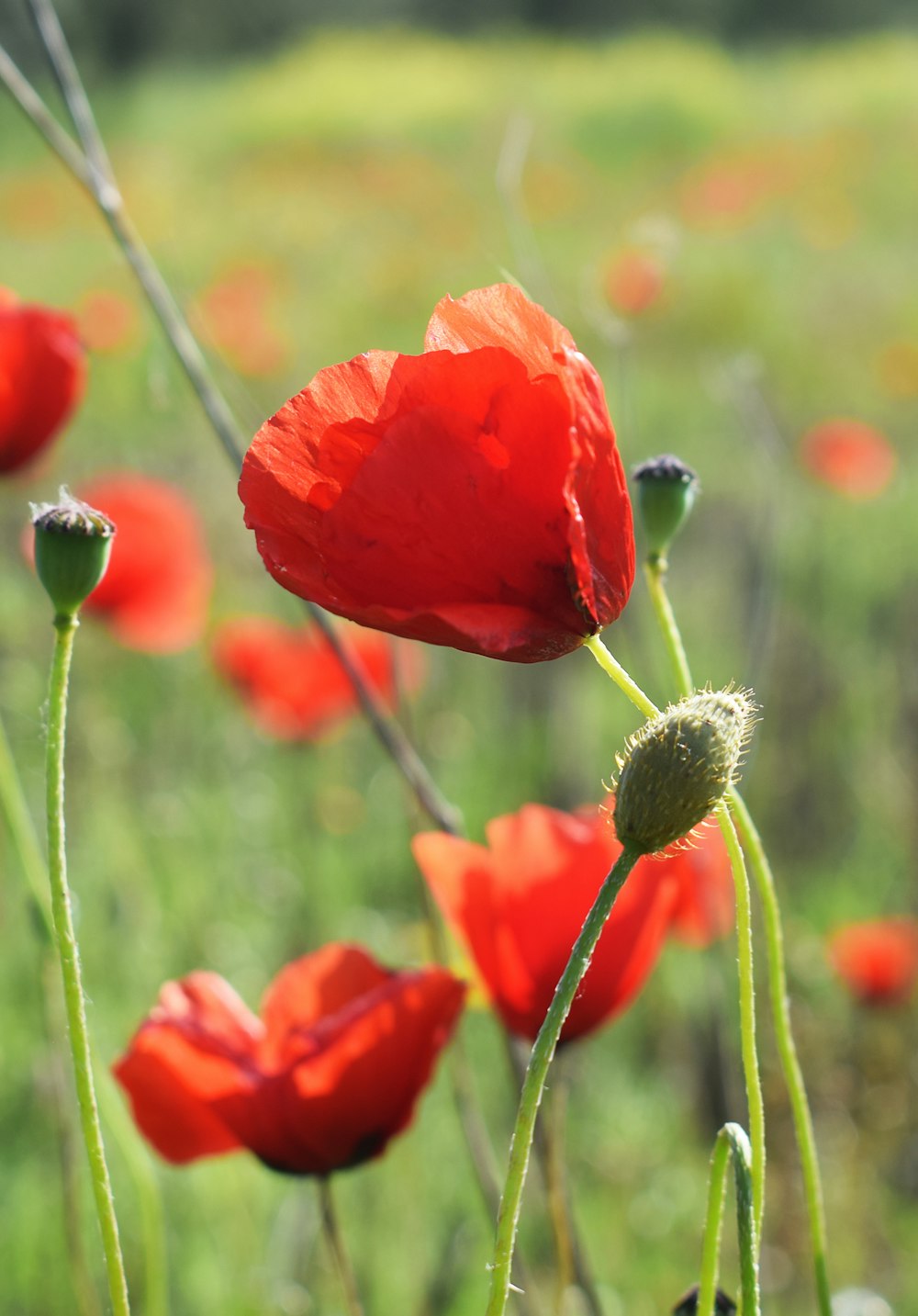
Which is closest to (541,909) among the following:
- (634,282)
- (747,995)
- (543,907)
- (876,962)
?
(543,907)

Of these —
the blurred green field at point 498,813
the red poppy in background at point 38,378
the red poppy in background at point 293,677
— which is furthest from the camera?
the red poppy in background at point 293,677

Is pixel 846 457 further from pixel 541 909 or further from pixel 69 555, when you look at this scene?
pixel 69 555

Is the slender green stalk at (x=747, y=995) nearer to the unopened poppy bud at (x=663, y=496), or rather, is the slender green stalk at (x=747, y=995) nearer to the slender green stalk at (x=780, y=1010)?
the slender green stalk at (x=780, y=1010)

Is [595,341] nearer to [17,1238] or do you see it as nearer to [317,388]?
[17,1238]

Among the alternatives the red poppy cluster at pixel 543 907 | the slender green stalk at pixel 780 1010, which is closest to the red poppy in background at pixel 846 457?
the red poppy cluster at pixel 543 907

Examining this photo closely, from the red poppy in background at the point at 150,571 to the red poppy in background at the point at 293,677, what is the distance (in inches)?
5.6

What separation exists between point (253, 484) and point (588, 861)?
12.8 inches

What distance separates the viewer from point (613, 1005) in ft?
2.17

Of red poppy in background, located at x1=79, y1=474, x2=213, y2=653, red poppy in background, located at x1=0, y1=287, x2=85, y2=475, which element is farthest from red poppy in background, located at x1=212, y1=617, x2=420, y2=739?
red poppy in background, located at x1=0, y1=287, x2=85, y2=475

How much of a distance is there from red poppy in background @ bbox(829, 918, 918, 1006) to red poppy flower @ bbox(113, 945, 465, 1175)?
1.05 meters

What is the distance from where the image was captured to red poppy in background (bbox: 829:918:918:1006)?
1.57 metres

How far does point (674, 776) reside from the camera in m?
0.35

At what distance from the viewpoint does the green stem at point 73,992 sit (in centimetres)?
37

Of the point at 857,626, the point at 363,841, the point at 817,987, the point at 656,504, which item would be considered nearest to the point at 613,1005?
the point at 656,504
